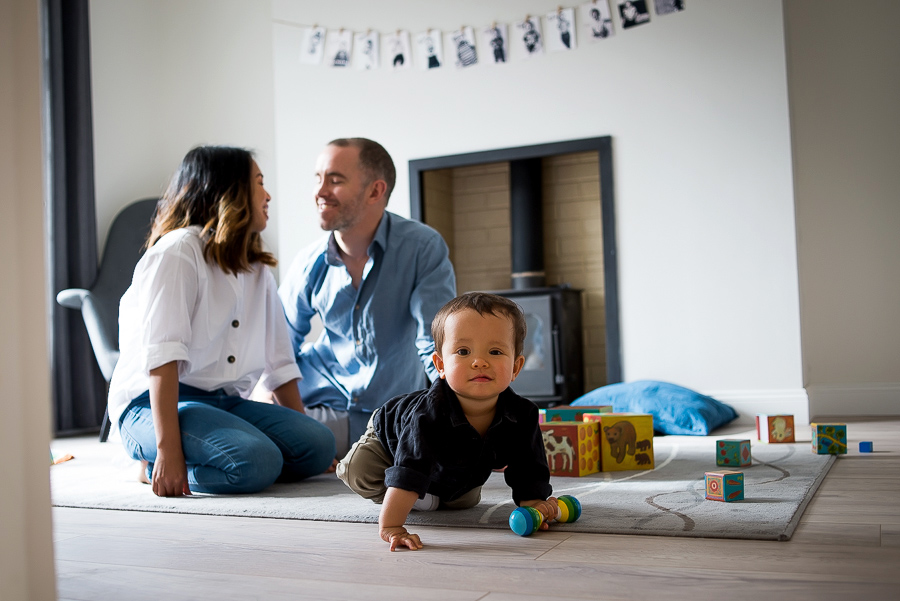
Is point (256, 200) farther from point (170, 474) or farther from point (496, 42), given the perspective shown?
point (496, 42)

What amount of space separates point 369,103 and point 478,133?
612 mm

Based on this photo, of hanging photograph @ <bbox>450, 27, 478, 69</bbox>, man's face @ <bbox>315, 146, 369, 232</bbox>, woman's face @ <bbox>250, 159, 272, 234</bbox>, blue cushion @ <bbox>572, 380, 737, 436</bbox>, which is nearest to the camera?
woman's face @ <bbox>250, 159, 272, 234</bbox>

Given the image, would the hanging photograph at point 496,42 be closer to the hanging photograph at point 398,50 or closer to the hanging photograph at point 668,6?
the hanging photograph at point 398,50

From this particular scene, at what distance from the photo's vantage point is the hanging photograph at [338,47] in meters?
4.30

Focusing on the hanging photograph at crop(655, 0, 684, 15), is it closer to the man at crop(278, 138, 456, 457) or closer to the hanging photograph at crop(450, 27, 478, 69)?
the hanging photograph at crop(450, 27, 478, 69)

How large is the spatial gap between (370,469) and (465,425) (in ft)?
0.83

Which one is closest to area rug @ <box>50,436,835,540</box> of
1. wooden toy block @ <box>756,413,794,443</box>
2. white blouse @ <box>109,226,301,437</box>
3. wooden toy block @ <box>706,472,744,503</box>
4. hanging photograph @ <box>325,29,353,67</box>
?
wooden toy block @ <box>706,472,744,503</box>

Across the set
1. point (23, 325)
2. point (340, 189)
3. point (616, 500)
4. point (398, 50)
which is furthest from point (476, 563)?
point (398, 50)

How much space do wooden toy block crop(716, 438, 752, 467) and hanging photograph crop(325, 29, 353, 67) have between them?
301 centimetres

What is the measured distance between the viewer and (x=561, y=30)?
3.92 meters

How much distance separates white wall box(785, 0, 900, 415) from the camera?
3828 mm

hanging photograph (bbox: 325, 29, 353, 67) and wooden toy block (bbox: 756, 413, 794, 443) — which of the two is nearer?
wooden toy block (bbox: 756, 413, 794, 443)

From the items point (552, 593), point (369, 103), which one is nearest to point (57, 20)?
point (369, 103)

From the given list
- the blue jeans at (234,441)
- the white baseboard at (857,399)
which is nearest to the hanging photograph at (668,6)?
the white baseboard at (857,399)
